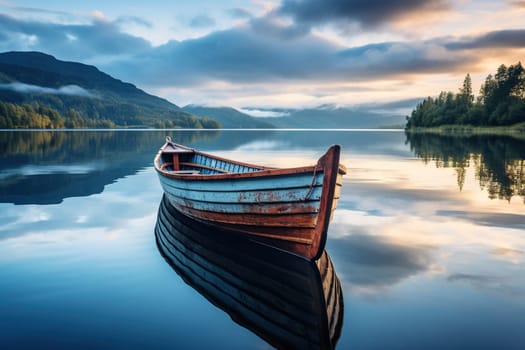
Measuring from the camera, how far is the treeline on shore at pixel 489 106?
106625 millimetres

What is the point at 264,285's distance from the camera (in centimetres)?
888

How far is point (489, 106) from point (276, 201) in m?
126

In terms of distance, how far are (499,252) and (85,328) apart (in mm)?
10641

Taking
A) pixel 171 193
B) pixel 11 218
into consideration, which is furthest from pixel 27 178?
pixel 171 193

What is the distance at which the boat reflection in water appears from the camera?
7.00 m

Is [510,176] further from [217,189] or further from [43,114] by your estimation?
[43,114]

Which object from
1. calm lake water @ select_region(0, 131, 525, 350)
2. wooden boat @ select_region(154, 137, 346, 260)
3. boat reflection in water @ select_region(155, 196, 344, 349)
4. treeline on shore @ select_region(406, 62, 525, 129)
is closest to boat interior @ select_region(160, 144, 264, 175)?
calm lake water @ select_region(0, 131, 525, 350)

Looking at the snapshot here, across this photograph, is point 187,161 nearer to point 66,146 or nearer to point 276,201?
point 276,201

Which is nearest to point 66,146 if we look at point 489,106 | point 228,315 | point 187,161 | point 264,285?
point 187,161

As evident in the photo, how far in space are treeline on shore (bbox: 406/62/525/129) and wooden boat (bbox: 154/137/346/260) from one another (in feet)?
376

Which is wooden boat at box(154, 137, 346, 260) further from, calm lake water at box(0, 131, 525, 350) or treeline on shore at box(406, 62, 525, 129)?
treeline on shore at box(406, 62, 525, 129)

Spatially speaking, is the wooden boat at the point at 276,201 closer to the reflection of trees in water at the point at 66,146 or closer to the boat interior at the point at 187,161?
the boat interior at the point at 187,161

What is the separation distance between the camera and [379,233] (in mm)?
13047

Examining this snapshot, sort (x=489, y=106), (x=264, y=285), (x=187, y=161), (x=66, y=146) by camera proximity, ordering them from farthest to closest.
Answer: (x=489, y=106)
(x=66, y=146)
(x=187, y=161)
(x=264, y=285)
